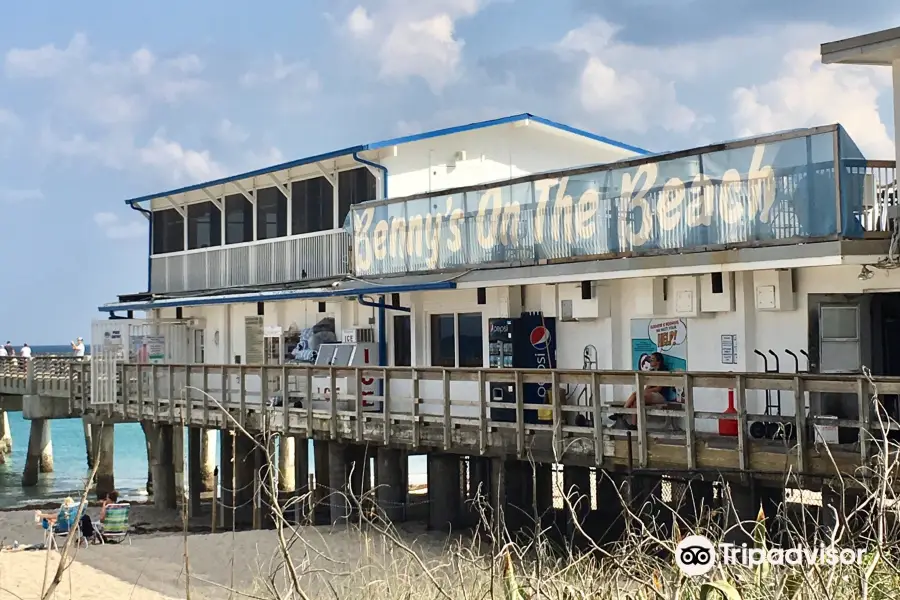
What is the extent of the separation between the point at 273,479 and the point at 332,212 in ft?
58.8

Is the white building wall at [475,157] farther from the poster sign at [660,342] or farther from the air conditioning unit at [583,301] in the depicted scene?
the poster sign at [660,342]

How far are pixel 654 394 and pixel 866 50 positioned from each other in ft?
17.5

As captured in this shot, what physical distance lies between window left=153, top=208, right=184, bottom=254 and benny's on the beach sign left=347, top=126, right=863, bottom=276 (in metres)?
9.80

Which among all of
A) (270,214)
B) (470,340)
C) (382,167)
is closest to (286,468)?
(270,214)

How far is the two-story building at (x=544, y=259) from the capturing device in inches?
523

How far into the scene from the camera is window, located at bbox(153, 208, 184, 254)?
95.1 feet

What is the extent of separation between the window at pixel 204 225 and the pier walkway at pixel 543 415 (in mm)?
4652

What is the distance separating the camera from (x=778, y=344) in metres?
14.8

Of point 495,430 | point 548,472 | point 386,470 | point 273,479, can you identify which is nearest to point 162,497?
point 386,470

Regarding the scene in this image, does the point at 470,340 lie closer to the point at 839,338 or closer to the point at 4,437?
the point at 839,338

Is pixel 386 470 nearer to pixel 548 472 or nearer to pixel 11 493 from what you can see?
pixel 548 472

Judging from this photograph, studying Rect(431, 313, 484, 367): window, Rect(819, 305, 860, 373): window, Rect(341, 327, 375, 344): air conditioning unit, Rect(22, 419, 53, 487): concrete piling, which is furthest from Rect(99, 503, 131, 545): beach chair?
Rect(22, 419, 53, 487): concrete piling

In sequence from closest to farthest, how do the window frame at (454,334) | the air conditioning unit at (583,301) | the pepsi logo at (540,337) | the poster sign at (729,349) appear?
the poster sign at (729,349), the air conditioning unit at (583,301), the pepsi logo at (540,337), the window frame at (454,334)

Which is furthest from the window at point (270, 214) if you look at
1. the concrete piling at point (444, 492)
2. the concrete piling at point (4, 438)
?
the concrete piling at point (4, 438)
